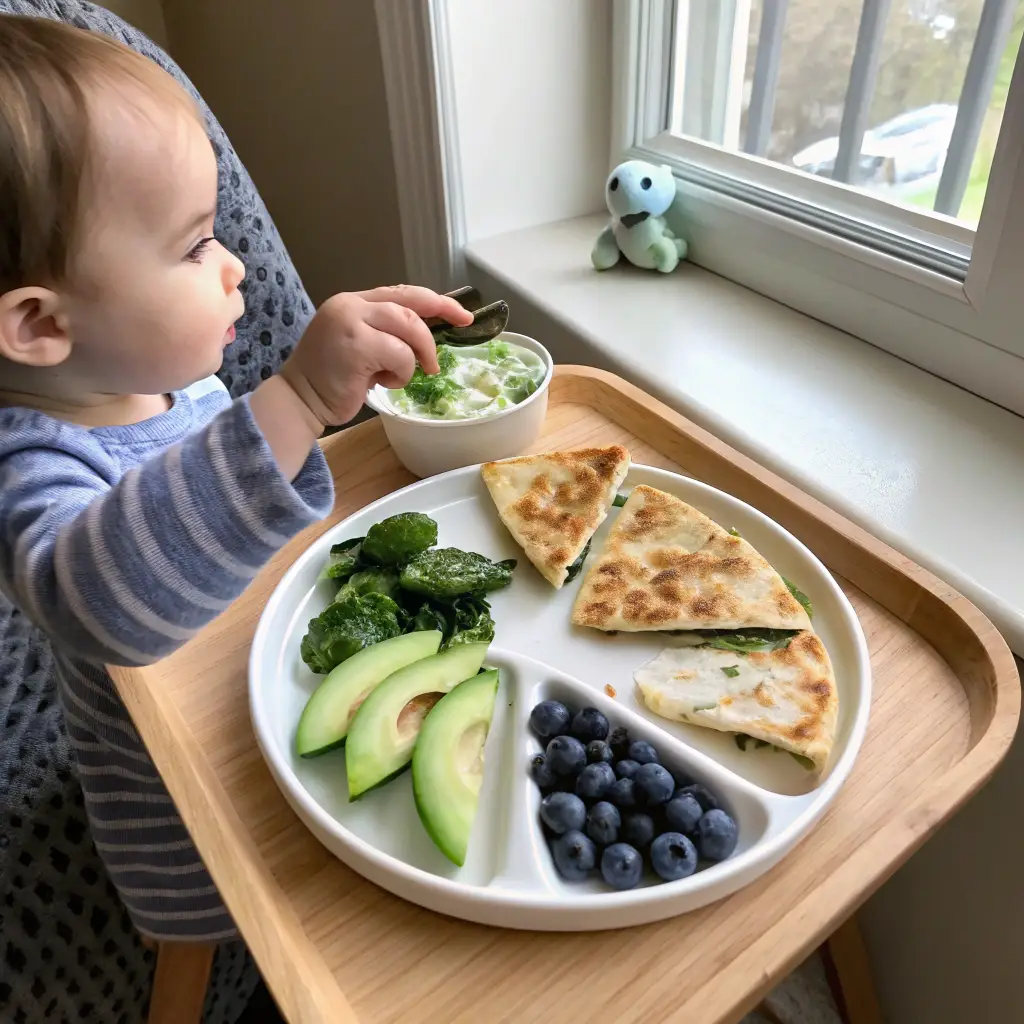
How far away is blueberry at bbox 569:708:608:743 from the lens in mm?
690

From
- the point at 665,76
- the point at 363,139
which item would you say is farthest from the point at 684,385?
the point at 363,139

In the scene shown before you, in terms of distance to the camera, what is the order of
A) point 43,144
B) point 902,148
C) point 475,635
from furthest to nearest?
point 902,148
point 475,635
point 43,144

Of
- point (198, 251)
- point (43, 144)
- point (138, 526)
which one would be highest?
point (43, 144)

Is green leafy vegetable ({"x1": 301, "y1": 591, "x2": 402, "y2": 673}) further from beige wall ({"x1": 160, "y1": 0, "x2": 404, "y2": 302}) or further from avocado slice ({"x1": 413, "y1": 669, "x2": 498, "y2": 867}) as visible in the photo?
beige wall ({"x1": 160, "y1": 0, "x2": 404, "y2": 302})

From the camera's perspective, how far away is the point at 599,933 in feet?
1.95

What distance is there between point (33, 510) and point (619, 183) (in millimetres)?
989

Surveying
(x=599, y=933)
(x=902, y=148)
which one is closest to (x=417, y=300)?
(x=599, y=933)

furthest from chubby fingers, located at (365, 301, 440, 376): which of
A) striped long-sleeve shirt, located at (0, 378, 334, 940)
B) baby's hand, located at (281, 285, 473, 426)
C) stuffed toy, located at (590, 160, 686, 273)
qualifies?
stuffed toy, located at (590, 160, 686, 273)

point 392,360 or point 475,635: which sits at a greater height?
point 392,360

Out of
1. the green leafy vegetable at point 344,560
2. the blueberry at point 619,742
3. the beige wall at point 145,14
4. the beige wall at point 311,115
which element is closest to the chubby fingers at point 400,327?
the green leafy vegetable at point 344,560

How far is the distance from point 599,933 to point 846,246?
3.00ft

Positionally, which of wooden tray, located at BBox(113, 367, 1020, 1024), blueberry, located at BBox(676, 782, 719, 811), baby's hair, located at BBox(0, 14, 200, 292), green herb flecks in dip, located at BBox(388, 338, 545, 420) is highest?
baby's hair, located at BBox(0, 14, 200, 292)

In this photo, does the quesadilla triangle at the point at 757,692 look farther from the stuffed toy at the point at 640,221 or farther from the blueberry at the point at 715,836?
the stuffed toy at the point at 640,221

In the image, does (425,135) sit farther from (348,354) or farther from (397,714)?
(397,714)
